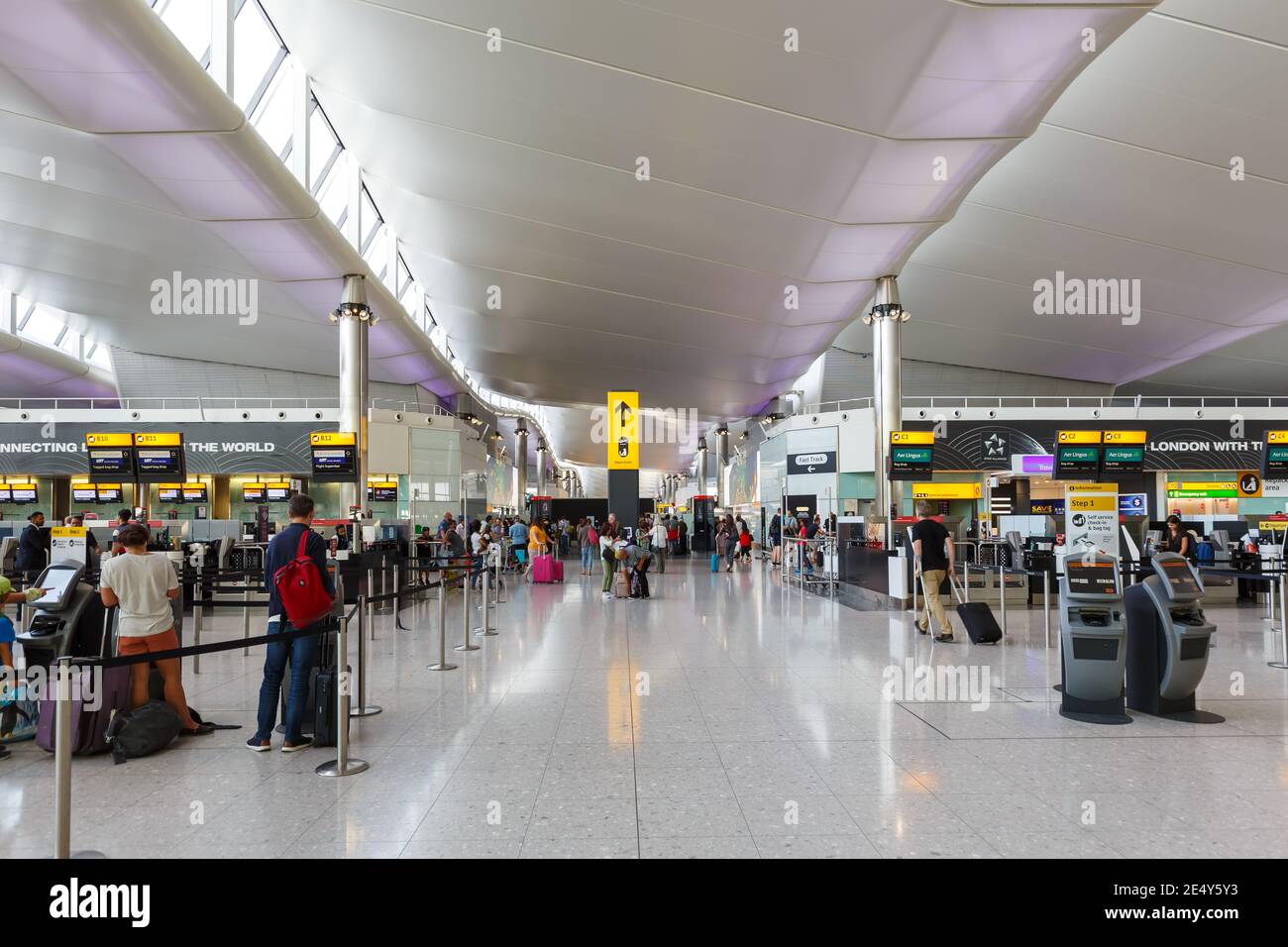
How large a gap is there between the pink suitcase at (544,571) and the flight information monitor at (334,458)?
4507 mm

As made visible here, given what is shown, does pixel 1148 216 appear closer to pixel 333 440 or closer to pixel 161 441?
pixel 333 440

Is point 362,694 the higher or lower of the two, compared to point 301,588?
lower

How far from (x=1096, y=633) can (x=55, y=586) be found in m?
7.00

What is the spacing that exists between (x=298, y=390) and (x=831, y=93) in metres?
26.2

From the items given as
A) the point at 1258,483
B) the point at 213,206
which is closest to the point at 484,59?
the point at 213,206

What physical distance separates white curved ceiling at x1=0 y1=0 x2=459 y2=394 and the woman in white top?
7.04 metres

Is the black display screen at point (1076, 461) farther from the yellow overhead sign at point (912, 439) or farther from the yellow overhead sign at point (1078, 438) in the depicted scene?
the yellow overhead sign at point (912, 439)

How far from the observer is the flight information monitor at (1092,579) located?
5.34 metres

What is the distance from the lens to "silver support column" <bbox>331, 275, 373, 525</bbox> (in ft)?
63.3

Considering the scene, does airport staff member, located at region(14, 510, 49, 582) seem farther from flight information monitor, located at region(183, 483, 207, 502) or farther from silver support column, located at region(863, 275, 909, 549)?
silver support column, located at region(863, 275, 909, 549)

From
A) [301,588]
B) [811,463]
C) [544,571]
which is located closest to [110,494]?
[544,571]

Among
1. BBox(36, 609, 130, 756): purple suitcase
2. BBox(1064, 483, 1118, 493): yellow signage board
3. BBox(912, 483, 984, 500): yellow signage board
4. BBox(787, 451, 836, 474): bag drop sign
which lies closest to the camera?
BBox(36, 609, 130, 756): purple suitcase

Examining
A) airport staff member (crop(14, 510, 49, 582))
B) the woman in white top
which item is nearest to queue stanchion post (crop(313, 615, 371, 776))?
the woman in white top

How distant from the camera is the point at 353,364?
64.1 feet
